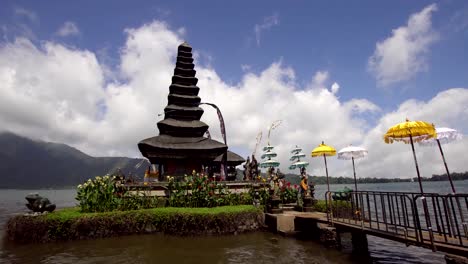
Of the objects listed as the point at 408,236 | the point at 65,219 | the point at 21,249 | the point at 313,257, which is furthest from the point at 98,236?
the point at 408,236

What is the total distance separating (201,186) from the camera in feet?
54.4

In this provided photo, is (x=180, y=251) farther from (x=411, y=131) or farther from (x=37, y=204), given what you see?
(x=411, y=131)

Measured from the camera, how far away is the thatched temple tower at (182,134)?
918 inches

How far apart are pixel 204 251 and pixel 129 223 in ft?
16.5

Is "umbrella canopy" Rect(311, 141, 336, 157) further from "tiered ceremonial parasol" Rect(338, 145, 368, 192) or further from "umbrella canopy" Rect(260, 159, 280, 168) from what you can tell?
"umbrella canopy" Rect(260, 159, 280, 168)

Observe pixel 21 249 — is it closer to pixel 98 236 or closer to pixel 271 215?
pixel 98 236

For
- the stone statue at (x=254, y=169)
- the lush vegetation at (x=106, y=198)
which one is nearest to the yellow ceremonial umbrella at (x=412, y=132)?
the lush vegetation at (x=106, y=198)

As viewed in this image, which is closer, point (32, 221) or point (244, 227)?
point (32, 221)

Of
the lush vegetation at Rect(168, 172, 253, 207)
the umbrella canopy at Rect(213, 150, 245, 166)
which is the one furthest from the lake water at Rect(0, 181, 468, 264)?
the umbrella canopy at Rect(213, 150, 245, 166)

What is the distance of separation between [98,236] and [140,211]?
2.20 m

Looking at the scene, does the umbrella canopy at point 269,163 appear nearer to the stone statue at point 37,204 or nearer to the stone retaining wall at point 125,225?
the stone retaining wall at point 125,225

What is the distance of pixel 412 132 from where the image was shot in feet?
32.3

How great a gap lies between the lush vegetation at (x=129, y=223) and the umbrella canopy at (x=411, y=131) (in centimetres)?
791

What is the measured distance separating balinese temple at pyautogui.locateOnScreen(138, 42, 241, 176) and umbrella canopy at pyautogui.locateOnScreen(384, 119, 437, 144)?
611 inches
